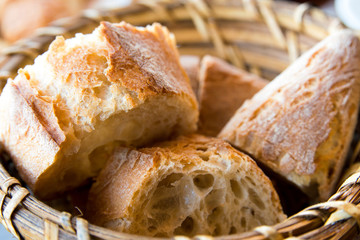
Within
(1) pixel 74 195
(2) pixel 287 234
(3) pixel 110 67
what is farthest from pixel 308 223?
(1) pixel 74 195

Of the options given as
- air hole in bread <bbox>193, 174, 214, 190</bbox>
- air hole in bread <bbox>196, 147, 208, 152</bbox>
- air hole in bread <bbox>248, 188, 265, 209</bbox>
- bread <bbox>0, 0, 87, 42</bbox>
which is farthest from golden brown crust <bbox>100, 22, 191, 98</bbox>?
bread <bbox>0, 0, 87, 42</bbox>

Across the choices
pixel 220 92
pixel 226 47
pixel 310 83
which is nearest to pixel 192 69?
pixel 220 92

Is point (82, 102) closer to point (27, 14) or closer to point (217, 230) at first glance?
point (217, 230)

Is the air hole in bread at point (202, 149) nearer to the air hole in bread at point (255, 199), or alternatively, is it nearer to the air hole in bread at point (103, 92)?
the air hole in bread at point (255, 199)

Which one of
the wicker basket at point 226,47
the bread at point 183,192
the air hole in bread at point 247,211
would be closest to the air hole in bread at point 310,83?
the wicker basket at point 226,47

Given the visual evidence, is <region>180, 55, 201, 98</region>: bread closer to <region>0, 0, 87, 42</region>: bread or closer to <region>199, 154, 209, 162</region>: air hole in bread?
<region>199, 154, 209, 162</region>: air hole in bread

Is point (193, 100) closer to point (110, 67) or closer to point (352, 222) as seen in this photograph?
point (110, 67)

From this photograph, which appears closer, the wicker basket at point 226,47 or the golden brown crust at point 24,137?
the wicker basket at point 226,47
